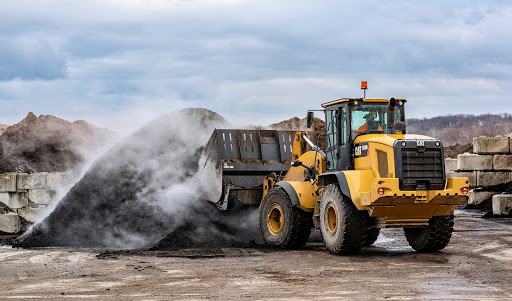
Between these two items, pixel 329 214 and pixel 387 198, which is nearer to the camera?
pixel 387 198

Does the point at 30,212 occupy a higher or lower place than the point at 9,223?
higher

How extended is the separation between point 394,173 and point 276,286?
129 inches

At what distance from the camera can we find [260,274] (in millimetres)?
Answer: 9148

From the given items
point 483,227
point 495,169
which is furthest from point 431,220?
point 495,169

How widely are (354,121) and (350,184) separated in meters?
1.27

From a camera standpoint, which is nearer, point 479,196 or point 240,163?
point 240,163

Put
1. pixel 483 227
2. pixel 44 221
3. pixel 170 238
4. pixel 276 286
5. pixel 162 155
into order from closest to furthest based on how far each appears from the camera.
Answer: pixel 276 286, pixel 170 238, pixel 44 221, pixel 162 155, pixel 483 227

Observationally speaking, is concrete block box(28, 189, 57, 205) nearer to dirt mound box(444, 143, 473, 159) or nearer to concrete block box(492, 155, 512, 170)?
concrete block box(492, 155, 512, 170)

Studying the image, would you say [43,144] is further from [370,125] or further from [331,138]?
[370,125]

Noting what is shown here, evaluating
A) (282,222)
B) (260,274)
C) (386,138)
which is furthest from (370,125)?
(260,274)

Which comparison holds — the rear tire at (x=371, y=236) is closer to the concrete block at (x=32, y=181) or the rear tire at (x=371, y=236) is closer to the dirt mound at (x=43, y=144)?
the concrete block at (x=32, y=181)

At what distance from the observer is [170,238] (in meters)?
12.8

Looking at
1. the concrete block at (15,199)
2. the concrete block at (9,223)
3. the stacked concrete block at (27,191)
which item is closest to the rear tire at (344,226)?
the concrete block at (9,223)

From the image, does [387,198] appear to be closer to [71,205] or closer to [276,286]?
[276,286]
